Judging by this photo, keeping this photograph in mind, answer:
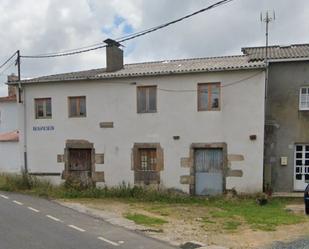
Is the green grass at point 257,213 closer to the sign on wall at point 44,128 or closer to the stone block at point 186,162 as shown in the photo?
the stone block at point 186,162

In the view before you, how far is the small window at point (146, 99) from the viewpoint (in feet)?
60.5

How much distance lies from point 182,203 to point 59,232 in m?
7.41

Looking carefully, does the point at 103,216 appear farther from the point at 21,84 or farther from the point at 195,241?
the point at 21,84

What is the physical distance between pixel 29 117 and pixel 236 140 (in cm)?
1032

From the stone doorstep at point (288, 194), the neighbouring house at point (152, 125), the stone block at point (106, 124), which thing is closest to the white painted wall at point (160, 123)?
the neighbouring house at point (152, 125)

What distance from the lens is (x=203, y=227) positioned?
1153cm

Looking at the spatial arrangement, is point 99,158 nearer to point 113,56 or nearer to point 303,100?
point 113,56

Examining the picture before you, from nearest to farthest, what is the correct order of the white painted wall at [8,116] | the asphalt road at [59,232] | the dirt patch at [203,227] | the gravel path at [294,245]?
the gravel path at [294,245]
the asphalt road at [59,232]
the dirt patch at [203,227]
the white painted wall at [8,116]

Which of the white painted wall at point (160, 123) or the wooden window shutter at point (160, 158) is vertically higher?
the white painted wall at point (160, 123)

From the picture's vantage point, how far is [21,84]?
67.1ft

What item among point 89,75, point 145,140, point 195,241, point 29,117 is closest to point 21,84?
point 29,117

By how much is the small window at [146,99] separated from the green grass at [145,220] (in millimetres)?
6281

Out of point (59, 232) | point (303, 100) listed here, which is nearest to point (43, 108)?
point (59, 232)

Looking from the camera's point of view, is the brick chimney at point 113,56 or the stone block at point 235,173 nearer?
the stone block at point 235,173
